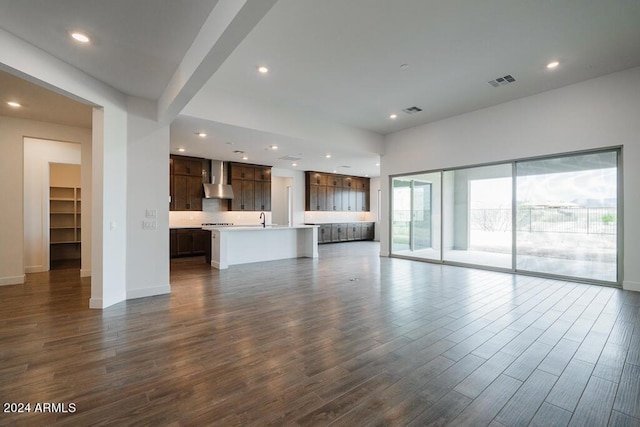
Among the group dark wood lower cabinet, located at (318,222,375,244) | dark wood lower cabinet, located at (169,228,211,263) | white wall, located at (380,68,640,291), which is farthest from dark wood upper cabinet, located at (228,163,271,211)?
white wall, located at (380,68,640,291)

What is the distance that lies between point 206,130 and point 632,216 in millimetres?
7548

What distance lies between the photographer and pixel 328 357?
2455mm

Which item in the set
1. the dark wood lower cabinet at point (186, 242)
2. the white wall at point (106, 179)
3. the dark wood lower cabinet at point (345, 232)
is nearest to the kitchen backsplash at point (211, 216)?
the dark wood lower cabinet at point (186, 242)

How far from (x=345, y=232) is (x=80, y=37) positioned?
10.5 m

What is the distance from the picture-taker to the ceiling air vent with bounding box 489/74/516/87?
15.2ft

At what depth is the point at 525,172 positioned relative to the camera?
5.68 metres

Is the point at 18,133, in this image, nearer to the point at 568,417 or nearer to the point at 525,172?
the point at 568,417

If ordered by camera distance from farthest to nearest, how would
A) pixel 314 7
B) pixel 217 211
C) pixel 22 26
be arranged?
1. pixel 217 211
2. pixel 314 7
3. pixel 22 26

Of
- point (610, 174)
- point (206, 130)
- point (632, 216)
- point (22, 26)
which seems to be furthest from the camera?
point (206, 130)

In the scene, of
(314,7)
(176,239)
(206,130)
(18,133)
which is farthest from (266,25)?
(176,239)

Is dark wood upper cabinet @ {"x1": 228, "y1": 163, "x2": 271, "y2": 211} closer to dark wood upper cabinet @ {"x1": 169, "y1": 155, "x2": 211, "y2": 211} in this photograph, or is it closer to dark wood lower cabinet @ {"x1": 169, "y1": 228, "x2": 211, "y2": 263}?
dark wood upper cabinet @ {"x1": 169, "y1": 155, "x2": 211, "y2": 211}

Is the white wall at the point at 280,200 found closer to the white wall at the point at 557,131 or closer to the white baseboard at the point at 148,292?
the white wall at the point at 557,131

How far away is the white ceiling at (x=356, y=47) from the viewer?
2.69 metres

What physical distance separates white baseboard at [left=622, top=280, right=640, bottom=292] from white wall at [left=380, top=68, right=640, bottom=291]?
0.03 feet
